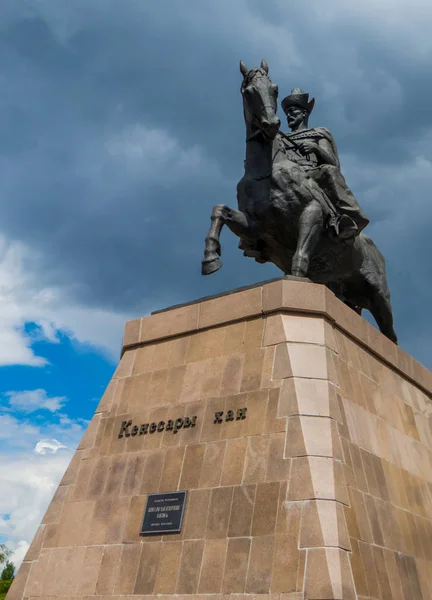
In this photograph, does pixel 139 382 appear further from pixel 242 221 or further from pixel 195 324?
pixel 242 221

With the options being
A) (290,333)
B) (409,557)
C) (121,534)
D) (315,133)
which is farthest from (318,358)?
(315,133)

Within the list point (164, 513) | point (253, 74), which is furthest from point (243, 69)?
point (164, 513)

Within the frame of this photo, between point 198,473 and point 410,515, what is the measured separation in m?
3.10

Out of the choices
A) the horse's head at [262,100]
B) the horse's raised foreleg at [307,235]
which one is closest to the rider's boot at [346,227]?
the horse's raised foreleg at [307,235]

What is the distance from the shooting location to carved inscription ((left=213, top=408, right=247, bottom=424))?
31.1 ft

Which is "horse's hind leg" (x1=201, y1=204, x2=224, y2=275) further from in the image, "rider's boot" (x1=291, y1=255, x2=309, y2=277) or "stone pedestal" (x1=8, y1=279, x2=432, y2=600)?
"rider's boot" (x1=291, y1=255, x2=309, y2=277)

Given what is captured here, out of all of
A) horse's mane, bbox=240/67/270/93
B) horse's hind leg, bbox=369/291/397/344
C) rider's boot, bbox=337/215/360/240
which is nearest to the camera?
horse's mane, bbox=240/67/270/93

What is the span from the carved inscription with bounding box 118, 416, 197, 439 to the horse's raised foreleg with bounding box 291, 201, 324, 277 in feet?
9.79

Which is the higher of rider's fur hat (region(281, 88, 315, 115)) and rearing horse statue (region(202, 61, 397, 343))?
rider's fur hat (region(281, 88, 315, 115))

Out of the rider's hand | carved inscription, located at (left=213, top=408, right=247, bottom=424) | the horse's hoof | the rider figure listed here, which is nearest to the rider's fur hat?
the rider figure

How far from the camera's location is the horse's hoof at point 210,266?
11.3 m

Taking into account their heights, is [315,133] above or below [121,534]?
above

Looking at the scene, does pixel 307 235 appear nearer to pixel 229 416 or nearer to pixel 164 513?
pixel 229 416

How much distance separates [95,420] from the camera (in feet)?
36.3
